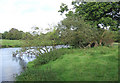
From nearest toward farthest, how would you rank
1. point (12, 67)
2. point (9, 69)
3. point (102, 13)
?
point (9, 69) < point (12, 67) < point (102, 13)

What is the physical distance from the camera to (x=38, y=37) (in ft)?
28.0

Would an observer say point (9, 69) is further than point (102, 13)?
No

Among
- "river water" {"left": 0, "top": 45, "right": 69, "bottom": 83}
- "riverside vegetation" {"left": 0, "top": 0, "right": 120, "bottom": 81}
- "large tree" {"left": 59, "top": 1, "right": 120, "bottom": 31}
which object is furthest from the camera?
"large tree" {"left": 59, "top": 1, "right": 120, "bottom": 31}

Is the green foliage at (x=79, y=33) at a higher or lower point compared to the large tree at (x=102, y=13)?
lower

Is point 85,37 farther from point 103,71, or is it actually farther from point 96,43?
point 103,71

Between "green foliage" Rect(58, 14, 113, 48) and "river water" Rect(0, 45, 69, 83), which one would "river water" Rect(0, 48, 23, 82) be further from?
"green foliage" Rect(58, 14, 113, 48)

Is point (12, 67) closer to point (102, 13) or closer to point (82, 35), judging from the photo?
point (82, 35)

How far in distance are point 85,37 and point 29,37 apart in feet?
13.8

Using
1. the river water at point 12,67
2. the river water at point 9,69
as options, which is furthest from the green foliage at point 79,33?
the river water at point 9,69

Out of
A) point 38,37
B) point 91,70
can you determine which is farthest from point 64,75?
point 38,37

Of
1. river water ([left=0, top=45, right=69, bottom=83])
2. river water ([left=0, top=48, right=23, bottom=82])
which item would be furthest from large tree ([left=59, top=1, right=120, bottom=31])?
river water ([left=0, top=48, right=23, bottom=82])

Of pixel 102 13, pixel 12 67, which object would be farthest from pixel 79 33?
pixel 12 67

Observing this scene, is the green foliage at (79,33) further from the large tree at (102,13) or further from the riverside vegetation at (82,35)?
the large tree at (102,13)

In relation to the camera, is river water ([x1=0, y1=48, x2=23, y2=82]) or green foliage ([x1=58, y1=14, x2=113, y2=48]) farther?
green foliage ([x1=58, y1=14, x2=113, y2=48])
